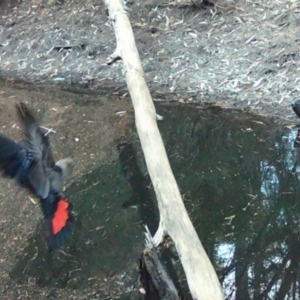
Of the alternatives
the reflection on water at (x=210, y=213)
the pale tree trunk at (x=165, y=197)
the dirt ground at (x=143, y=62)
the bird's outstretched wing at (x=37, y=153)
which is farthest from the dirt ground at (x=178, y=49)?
the bird's outstretched wing at (x=37, y=153)

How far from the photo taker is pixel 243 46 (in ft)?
21.5

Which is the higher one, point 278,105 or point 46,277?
point 46,277

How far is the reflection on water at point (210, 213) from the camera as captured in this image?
344cm

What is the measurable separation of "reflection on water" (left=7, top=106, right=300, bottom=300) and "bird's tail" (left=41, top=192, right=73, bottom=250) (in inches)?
20.7

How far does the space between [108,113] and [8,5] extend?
436 cm

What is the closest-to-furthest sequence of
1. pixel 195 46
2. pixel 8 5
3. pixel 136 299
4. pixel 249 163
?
pixel 136 299, pixel 249 163, pixel 195 46, pixel 8 5

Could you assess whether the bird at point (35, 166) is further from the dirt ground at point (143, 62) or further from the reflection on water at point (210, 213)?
the dirt ground at point (143, 62)

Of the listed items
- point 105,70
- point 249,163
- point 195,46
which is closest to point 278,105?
point 249,163

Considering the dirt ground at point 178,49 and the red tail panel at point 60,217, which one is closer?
the red tail panel at point 60,217

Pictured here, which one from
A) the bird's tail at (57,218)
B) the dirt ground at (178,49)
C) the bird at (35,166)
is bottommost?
the dirt ground at (178,49)

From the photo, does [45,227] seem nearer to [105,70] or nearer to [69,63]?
[105,70]

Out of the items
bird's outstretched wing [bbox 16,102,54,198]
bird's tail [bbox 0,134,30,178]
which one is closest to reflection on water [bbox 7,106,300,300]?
bird's outstretched wing [bbox 16,102,54,198]

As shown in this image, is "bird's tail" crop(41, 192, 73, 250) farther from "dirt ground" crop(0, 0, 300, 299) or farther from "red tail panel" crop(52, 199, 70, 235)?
"dirt ground" crop(0, 0, 300, 299)

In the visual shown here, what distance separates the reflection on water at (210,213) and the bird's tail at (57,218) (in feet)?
1.72
